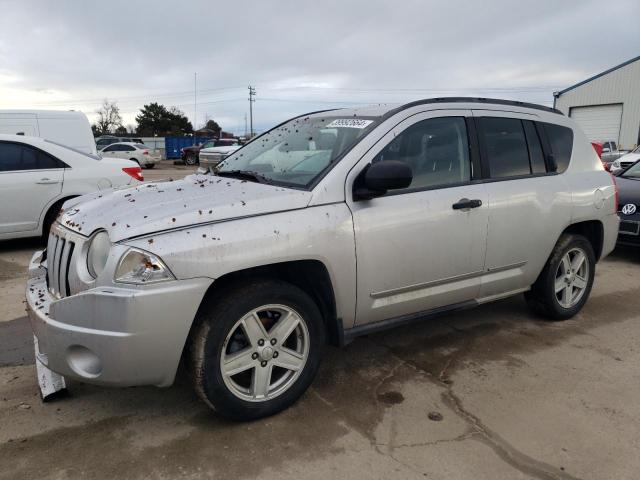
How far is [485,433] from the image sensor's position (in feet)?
9.28

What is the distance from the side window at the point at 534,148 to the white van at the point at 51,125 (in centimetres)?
923

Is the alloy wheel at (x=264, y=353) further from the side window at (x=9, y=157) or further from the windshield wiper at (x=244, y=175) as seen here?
the side window at (x=9, y=157)

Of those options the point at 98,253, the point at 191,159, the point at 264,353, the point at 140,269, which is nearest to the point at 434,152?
the point at 264,353

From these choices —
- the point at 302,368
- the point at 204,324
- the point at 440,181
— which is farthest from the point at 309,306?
the point at 440,181

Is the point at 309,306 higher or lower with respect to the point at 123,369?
higher

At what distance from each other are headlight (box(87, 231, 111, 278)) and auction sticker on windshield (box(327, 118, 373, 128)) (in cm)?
170

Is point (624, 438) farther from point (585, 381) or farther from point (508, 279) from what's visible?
point (508, 279)

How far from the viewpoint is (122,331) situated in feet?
7.95

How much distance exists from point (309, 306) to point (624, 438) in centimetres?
182

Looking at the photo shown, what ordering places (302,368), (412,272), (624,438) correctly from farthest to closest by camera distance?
(412,272) < (302,368) < (624,438)

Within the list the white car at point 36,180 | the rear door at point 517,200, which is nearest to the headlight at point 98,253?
the rear door at point 517,200

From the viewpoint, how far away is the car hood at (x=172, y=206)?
260 cm

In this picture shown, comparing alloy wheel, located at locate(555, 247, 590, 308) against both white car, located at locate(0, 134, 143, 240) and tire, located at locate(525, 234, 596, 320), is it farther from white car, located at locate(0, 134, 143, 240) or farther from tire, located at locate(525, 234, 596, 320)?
white car, located at locate(0, 134, 143, 240)

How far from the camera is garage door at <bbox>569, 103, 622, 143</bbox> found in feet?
102
